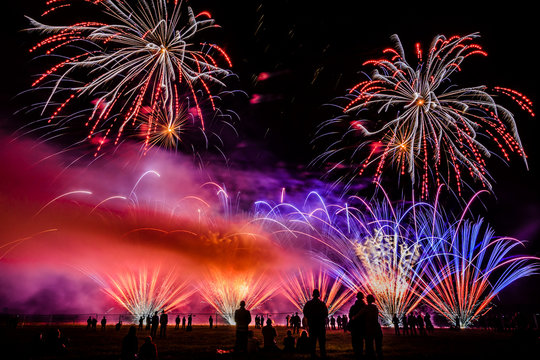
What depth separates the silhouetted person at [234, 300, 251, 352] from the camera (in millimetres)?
11641

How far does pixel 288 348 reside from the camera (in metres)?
12.6

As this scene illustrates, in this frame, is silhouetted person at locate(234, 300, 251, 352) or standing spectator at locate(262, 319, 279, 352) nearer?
silhouetted person at locate(234, 300, 251, 352)

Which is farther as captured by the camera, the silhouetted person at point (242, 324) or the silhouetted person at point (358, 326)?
the silhouetted person at point (242, 324)

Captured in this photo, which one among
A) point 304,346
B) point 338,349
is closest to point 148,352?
point 304,346

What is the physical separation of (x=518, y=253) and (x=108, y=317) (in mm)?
51237

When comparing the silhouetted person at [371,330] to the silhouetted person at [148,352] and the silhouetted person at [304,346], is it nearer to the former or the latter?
the silhouetted person at [304,346]

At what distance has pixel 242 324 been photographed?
11812mm

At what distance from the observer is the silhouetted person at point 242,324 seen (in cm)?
1164

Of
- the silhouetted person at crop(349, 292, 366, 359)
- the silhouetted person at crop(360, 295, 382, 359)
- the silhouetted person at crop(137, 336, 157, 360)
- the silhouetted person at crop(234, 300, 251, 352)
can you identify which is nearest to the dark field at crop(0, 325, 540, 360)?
the silhouetted person at crop(234, 300, 251, 352)

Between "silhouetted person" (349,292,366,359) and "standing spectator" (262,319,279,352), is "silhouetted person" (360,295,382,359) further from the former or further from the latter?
"standing spectator" (262,319,279,352)

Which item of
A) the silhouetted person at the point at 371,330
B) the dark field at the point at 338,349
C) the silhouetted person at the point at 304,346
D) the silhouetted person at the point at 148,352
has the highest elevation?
the silhouetted person at the point at 371,330

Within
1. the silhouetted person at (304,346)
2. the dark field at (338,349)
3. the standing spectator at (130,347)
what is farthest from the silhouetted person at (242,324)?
the standing spectator at (130,347)

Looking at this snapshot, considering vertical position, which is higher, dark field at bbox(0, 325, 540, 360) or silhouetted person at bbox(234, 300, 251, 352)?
silhouetted person at bbox(234, 300, 251, 352)

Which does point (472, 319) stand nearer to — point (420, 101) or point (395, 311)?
point (395, 311)
